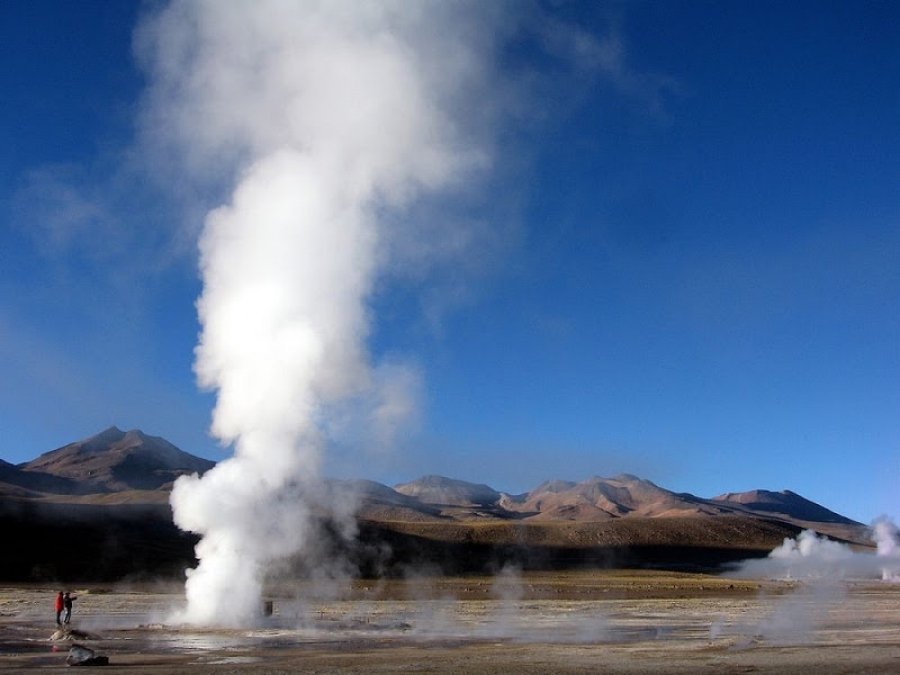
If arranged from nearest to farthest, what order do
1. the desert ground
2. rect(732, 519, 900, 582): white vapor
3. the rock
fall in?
the rock, the desert ground, rect(732, 519, 900, 582): white vapor

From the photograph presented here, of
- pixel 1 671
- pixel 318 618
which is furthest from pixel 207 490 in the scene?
pixel 1 671

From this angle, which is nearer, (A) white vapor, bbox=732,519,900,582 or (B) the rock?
(B) the rock

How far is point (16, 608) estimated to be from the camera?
5969 centimetres

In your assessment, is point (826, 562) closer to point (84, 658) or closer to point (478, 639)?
point (478, 639)

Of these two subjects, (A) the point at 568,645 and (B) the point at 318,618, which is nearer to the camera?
(A) the point at 568,645

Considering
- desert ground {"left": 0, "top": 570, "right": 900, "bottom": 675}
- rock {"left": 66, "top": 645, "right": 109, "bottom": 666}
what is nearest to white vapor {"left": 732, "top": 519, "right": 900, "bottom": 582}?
desert ground {"left": 0, "top": 570, "right": 900, "bottom": 675}

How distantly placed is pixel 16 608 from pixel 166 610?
13.2 meters

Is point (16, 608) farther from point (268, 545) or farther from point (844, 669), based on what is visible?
point (844, 669)

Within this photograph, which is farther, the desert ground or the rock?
the desert ground

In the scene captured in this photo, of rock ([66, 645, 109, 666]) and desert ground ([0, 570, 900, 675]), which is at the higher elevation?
rock ([66, 645, 109, 666])

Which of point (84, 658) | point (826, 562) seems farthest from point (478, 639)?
point (826, 562)

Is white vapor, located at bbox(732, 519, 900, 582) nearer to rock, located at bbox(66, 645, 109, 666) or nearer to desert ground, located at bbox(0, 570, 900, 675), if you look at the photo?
desert ground, located at bbox(0, 570, 900, 675)

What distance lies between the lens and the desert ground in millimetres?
27062

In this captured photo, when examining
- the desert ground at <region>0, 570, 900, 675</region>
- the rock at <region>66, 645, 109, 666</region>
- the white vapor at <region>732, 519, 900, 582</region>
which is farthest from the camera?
the white vapor at <region>732, 519, 900, 582</region>
